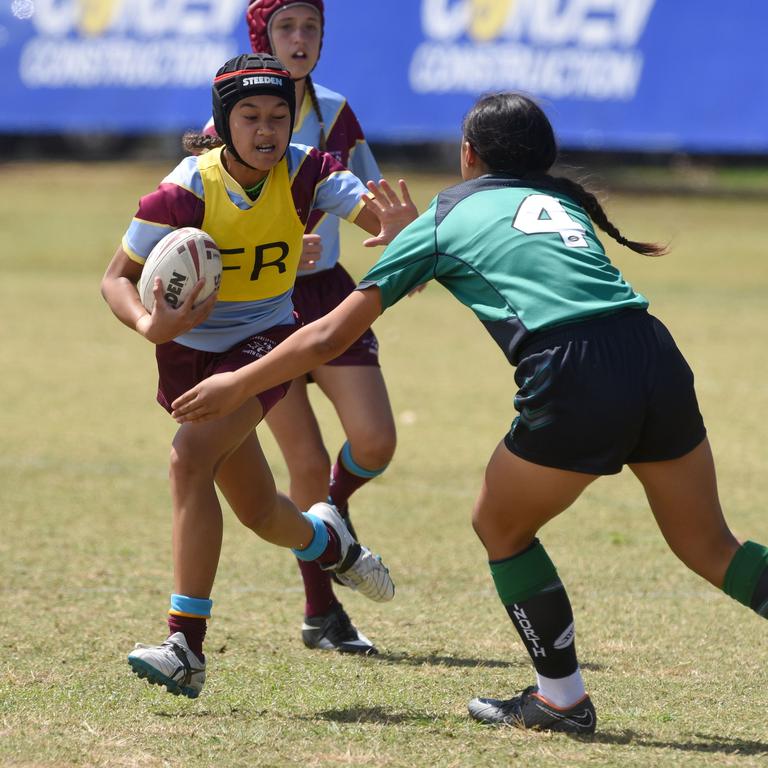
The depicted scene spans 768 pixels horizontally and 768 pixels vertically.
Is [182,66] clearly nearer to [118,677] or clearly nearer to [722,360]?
[722,360]

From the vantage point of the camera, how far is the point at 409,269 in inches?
161

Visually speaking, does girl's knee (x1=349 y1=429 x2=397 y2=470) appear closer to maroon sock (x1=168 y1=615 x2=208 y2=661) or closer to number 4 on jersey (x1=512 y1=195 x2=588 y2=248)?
maroon sock (x1=168 y1=615 x2=208 y2=661)

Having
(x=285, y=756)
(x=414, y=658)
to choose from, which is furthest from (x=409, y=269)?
(x=414, y=658)

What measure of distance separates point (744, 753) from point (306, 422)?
8.41 feet

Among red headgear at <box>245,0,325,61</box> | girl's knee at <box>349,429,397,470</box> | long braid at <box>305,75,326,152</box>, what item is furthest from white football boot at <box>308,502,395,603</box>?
red headgear at <box>245,0,325,61</box>

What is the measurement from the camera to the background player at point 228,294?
448cm

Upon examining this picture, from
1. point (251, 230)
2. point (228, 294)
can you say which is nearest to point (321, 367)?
point (228, 294)

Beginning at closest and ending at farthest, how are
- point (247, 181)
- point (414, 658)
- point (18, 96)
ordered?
point (247, 181)
point (414, 658)
point (18, 96)

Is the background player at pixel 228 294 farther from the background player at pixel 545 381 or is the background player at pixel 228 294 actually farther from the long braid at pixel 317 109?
the long braid at pixel 317 109

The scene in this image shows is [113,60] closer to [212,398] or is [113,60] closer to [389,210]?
[389,210]

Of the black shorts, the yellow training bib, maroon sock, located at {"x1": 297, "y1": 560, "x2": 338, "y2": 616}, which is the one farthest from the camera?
maroon sock, located at {"x1": 297, "y1": 560, "x2": 338, "y2": 616}

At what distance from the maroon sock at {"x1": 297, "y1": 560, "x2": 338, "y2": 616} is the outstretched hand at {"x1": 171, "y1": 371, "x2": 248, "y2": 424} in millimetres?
1512

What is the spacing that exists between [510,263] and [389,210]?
2.78 feet

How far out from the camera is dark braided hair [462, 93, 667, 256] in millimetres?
4211
